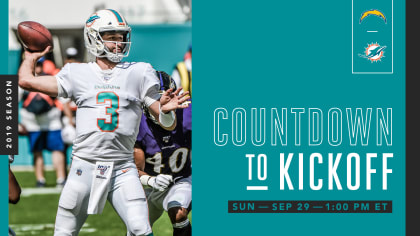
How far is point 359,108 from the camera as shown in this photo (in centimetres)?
475

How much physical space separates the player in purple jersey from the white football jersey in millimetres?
589

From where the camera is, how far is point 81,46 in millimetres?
10859

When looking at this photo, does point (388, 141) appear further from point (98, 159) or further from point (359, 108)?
point (98, 159)

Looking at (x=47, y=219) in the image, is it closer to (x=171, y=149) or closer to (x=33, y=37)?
(x=171, y=149)

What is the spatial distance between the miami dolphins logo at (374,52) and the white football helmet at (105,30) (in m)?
1.40

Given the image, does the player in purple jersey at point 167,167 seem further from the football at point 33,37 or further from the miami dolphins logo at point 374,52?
the miami dolphins logo at point 374,52

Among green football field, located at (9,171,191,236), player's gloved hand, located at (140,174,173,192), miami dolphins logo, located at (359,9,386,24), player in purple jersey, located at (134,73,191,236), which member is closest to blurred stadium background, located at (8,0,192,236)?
green football field, located at (9,171,191,236)

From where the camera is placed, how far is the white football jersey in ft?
15.1

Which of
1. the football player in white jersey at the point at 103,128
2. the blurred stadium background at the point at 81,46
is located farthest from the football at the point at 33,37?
the blurred stadium background at the point at 81,46

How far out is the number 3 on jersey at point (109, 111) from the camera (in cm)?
461

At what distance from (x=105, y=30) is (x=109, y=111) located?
0.50 m

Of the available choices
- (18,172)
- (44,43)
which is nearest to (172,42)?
(18,172)

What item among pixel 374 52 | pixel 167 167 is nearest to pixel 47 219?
pixel 167 167

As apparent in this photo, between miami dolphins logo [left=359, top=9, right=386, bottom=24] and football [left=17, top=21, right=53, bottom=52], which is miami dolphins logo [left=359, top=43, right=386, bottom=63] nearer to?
miami dolphins logo [left=359, top=9, right=386, bottom=24]
